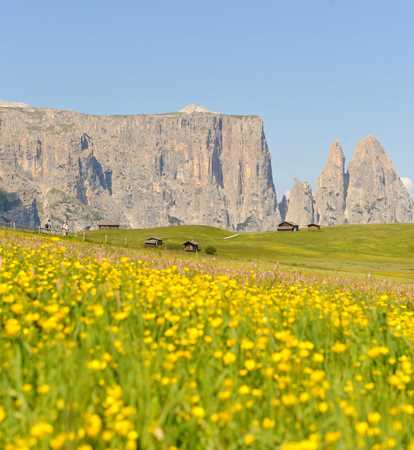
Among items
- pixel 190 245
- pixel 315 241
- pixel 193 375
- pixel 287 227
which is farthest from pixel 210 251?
pixel 287 227

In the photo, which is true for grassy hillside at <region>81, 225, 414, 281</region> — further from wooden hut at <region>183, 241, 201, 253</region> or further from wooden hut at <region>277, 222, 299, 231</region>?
wooden hut at <region>277, 222, 299, 231</region>

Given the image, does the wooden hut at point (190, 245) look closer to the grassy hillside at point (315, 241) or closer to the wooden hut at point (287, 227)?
the grassy hillside at point (315, 241)

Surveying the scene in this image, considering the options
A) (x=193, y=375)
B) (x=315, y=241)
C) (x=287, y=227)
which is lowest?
(x=315, y=241)

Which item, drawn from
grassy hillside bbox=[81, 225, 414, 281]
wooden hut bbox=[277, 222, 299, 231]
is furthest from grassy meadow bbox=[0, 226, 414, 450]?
wooden hut bbox=[277, 222, 299, 231]

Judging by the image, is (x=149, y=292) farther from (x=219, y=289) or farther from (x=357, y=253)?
(x=357, y=253)

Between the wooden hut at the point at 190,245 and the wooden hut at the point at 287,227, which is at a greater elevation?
the wooden hut at the point at 287,227

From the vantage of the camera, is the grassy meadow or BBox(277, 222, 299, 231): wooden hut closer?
the grassy meadow

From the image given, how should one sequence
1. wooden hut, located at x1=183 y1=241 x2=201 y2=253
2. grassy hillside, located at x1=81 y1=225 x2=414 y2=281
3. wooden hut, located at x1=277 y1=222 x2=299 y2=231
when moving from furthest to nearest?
1. wooden hut, located at x1=277 y1=222 x2=299 y2=231
2. grassy hillside, located at x1=81 y1=225 x2=414 y2=281
3. wooden hut, located at x1=183 y1=241 x2=201 y2=253

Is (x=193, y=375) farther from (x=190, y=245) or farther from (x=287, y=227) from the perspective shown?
(x=287, y=227)

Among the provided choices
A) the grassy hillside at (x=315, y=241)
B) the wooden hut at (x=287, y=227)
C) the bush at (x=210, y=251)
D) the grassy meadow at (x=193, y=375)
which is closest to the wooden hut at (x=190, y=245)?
the grassy hillside at (x=315, y=241)

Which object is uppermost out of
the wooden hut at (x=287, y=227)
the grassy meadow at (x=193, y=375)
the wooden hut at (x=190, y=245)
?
the wooden hut at (x=287, y=227)

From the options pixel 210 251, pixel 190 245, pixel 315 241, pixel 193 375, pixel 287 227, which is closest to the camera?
pixel 193 375

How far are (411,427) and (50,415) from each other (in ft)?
12.1

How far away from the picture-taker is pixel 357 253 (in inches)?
5098
